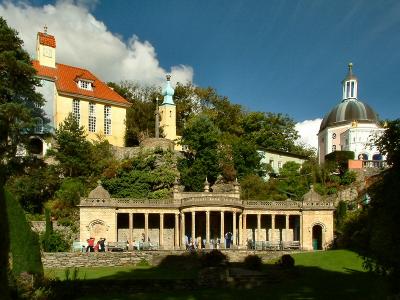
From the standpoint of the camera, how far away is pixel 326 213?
170 feet

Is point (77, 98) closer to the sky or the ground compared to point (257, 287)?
closer to the sky

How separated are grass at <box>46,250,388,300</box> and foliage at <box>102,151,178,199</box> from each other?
19.2 meters

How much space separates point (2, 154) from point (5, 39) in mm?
11091

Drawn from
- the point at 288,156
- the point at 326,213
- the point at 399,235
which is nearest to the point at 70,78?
the point at 288,156

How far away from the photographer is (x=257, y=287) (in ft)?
92.4

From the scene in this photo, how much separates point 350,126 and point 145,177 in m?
30.3

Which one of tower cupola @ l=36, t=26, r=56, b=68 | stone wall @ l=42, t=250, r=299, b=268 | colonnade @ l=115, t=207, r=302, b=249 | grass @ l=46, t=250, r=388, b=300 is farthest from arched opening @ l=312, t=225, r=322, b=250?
tower cupola @ l=36, t=26, r=56, b=68

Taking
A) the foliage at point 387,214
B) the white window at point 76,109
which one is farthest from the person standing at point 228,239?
the foliage at point 387,214

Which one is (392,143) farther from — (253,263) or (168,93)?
(168,93)

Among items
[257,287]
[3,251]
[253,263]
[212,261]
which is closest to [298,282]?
[257,287]

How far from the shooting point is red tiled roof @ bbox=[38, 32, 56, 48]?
65569 mm

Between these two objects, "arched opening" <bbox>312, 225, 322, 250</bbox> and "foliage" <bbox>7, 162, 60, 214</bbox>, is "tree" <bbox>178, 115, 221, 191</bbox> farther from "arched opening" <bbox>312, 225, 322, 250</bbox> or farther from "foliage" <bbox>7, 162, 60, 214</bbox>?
"foliage" <bbox>7, 162, 60, 214</bbox>

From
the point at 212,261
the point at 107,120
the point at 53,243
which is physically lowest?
the point at 53,243

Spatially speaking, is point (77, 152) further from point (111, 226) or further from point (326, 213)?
point (326, 213)
